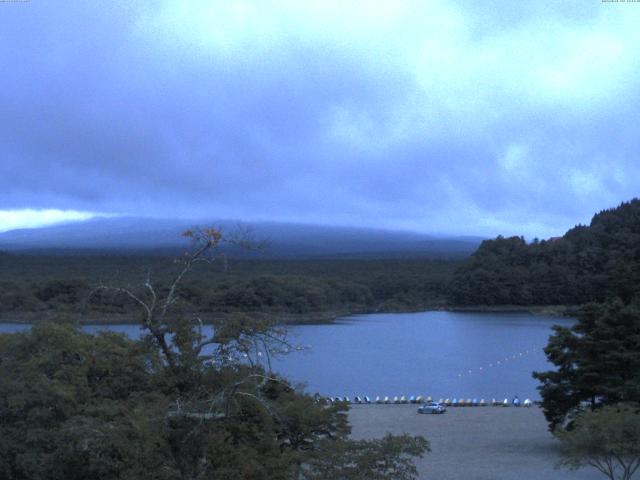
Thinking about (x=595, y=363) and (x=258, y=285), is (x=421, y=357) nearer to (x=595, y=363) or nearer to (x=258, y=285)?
(x=258, y=285)

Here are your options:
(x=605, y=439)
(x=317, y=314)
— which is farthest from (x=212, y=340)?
(x=317, y=314)

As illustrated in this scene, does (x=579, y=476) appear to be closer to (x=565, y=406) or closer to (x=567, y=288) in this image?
(x=565, y=406)

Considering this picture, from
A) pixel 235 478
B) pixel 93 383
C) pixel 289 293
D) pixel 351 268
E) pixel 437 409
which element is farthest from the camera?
pixel 351 268

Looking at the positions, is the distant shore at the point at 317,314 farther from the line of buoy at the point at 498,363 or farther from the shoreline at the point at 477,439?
the shoreline at the point at 477,439

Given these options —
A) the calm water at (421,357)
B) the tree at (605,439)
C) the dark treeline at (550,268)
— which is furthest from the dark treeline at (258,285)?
the tree at (605,439)

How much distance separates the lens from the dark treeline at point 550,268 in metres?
86.0

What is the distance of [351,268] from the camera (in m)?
112

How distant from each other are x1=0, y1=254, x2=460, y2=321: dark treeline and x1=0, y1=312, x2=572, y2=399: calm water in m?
4.12

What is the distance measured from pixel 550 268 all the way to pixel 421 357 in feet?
130

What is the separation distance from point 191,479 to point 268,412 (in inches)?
41.1

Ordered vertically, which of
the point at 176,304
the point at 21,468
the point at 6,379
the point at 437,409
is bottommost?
the point at 437,409

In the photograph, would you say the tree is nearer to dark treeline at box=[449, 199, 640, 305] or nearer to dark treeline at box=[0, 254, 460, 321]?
dark treeline at box=[0, 254, 460, 321]

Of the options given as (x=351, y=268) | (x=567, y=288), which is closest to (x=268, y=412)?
(x=567, y=288)

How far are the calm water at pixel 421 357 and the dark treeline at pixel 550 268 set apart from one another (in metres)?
9.94
